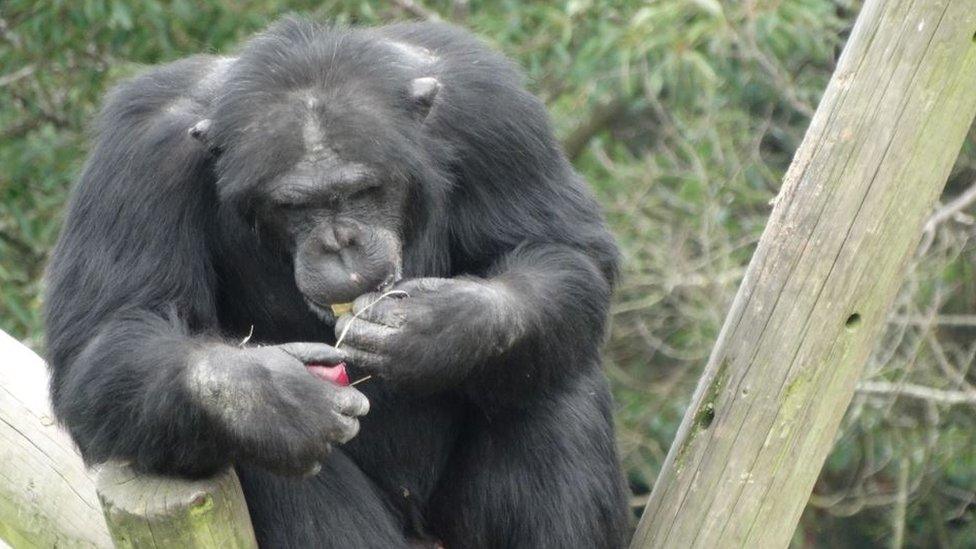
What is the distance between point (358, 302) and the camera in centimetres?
365

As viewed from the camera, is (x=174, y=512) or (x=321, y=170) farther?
(x=321, y=170)

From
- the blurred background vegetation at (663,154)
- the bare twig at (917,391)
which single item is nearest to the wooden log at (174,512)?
the blurred background vegetation at (663,154)

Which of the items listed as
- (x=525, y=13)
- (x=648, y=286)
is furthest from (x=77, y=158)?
(x=648, y=286)

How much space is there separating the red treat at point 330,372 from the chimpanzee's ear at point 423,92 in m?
0.95

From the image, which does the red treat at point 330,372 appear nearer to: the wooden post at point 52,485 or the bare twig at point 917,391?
the wooden post at point 52,485

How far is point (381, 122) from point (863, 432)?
514 cm

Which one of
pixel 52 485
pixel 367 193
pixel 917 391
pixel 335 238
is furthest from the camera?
pixel 917 391

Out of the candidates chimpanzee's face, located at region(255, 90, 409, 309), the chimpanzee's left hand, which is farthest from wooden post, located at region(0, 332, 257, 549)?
chimpanzee's face, located at region(255, 90, 409, 309)

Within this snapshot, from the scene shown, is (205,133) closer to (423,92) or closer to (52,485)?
(423,92)

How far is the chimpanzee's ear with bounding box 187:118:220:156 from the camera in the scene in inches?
155

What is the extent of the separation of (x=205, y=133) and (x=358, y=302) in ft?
2.37

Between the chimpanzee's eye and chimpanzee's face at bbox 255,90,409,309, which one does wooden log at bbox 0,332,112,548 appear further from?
the chimpanzee's eye

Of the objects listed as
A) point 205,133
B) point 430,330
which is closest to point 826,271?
point 430,330

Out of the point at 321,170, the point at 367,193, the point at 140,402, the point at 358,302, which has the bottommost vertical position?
the point at 140,402
